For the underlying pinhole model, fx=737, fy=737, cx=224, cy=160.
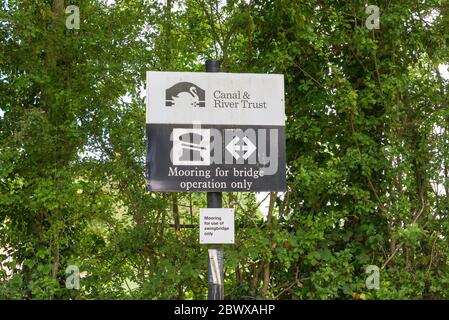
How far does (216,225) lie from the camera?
6.15 metres

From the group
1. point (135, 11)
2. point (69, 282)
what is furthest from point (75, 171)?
point (135, 11)

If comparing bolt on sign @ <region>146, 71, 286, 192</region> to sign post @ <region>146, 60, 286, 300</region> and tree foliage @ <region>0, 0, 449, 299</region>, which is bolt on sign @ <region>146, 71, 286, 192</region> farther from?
tree foliage @ <region>0, 0, 449, 299</region>

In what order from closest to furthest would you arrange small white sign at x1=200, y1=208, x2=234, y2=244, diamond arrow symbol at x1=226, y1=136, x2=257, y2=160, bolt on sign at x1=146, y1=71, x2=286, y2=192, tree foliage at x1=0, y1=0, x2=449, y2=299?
small white sign at x1=200, y1=208, x2=234, y2=244
bolt on sign at x1=146, y1=71, x2=286, y2=192
diamond arrow symbol at x1=226, y1=136, x2=257, y2=160
tree foliage at x1=0, y1=0, x2=449, y2=299

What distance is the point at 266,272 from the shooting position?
312 inches

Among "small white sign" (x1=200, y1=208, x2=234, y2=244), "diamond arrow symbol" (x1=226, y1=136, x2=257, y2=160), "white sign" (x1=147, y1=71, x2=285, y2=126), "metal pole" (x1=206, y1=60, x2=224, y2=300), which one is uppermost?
"white sign" (x1=147, y1=71, x2=285, y2=126)

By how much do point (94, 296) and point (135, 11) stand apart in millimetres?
3154

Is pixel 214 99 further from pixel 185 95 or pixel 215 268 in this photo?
pixel 215 268

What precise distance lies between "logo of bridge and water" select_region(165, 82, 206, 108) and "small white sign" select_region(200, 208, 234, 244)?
3.06ft

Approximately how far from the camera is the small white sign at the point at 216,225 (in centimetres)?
612

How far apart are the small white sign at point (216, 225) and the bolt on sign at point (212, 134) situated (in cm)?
21

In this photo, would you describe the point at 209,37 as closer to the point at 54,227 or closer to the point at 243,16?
the point at 243,16

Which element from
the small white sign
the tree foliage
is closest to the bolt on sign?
the small white sign

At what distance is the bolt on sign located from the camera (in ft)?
20.4

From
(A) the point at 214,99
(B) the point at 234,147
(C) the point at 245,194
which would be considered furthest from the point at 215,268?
(C) the point at 245,194
